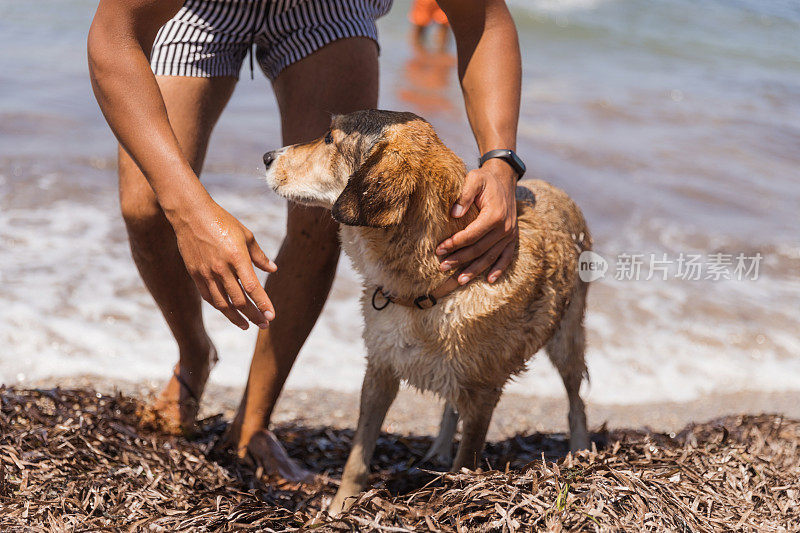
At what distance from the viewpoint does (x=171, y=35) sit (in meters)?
3.67

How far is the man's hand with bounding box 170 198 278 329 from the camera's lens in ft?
8.49

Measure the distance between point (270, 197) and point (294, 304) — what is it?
4793 mm

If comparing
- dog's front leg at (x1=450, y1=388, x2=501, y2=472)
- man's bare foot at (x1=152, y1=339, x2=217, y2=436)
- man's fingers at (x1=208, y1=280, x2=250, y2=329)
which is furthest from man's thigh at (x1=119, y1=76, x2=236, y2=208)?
dog's front leg at (x1=450, y1=388, x2=501, y2=472)

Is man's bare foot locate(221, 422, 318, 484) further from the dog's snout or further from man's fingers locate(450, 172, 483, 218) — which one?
man's fingers locate(450, 172, 483, 218)

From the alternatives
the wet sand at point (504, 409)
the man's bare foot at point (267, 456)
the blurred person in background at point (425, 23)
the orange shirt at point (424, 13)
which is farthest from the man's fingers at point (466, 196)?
the orange shirt at point (424, 13)

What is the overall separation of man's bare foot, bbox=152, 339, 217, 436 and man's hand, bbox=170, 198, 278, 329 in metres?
1.61

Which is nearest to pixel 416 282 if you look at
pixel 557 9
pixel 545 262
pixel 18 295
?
pixel 545 262

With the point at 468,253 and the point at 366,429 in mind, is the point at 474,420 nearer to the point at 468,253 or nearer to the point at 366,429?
the point at 366,429

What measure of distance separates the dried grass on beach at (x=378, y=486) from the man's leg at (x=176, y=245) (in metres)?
0.25

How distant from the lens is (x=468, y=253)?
10.6 ft

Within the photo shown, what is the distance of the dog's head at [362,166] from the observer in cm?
301

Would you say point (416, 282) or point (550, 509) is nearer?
point (550, 509)

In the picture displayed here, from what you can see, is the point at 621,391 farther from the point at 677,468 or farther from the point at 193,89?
the point at 193,89
